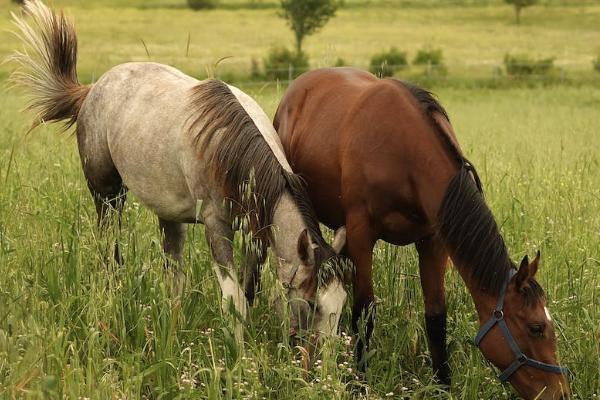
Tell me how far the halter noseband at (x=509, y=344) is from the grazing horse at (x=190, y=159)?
732mm

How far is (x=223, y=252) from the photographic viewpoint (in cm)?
462

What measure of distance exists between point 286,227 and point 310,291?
368mm

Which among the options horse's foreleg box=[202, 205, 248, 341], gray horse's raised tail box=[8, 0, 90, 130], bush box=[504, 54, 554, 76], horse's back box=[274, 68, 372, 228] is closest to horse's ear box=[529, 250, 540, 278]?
horse's back box=[274, 68, 372, 228]

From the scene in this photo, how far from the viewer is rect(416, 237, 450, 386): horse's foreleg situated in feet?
14.9

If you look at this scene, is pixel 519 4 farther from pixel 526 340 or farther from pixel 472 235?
pixel 526 340

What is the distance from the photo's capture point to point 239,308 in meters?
4.39

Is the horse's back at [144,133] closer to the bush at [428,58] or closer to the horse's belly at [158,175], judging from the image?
the horse's belly at [158,175]

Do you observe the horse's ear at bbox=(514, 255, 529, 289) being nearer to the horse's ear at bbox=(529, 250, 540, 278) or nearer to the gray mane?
the horse's ear at bbox=(529, 250, 540, 278)

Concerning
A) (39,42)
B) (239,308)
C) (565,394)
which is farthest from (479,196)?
(39,42)

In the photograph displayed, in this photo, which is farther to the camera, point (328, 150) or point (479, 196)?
point (328, 150)

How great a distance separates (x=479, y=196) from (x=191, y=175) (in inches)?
65.8

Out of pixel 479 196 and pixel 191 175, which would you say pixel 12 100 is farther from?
pixel 479 196

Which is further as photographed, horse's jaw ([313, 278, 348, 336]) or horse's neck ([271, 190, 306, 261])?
horse's neck ([271, 190, 306, 261])

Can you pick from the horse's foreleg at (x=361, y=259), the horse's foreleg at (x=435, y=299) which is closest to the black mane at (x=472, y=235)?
the horse's foreleg at (x=435, y=299)
